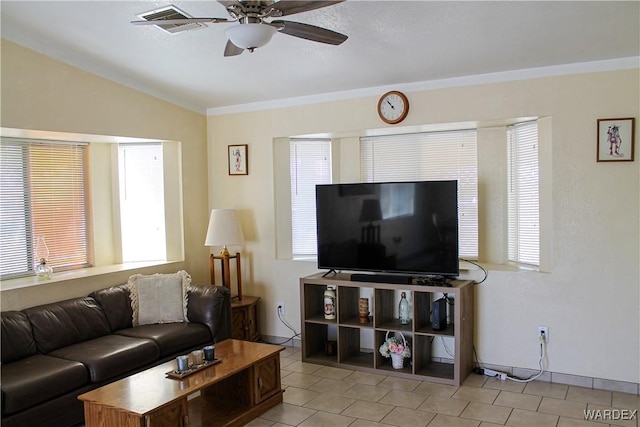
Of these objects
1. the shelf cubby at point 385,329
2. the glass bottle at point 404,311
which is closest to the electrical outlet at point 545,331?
the shelf cubby at point 385,329

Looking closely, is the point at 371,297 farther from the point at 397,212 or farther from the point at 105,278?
the point at 105,278

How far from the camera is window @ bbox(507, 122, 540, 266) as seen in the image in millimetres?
4109

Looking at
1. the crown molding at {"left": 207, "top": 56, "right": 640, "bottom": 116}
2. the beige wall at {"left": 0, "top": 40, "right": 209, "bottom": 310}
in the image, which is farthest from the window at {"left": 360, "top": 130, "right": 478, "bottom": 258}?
the beige wall at {"left": 0, "top": 40, "right": 209, "bottom": 310}

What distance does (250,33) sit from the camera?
2354 mm

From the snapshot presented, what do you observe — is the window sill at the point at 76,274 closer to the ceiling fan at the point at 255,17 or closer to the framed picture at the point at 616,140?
the ceiling fan at the point at 255,17

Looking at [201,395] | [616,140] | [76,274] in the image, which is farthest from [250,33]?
[76,274]

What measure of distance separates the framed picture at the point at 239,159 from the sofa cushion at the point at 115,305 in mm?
1608

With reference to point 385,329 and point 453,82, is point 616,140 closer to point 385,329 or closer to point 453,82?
point 453,82

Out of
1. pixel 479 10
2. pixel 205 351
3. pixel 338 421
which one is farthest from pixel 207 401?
pixel 479 10

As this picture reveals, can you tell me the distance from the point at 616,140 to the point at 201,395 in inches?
135

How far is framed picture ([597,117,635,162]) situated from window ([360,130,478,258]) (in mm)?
1063

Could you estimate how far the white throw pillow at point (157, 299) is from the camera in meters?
4.25

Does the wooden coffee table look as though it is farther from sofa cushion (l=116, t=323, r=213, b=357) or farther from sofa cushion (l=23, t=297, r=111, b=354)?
sofa cushion (l=23, t=297, r=111, b=354)
